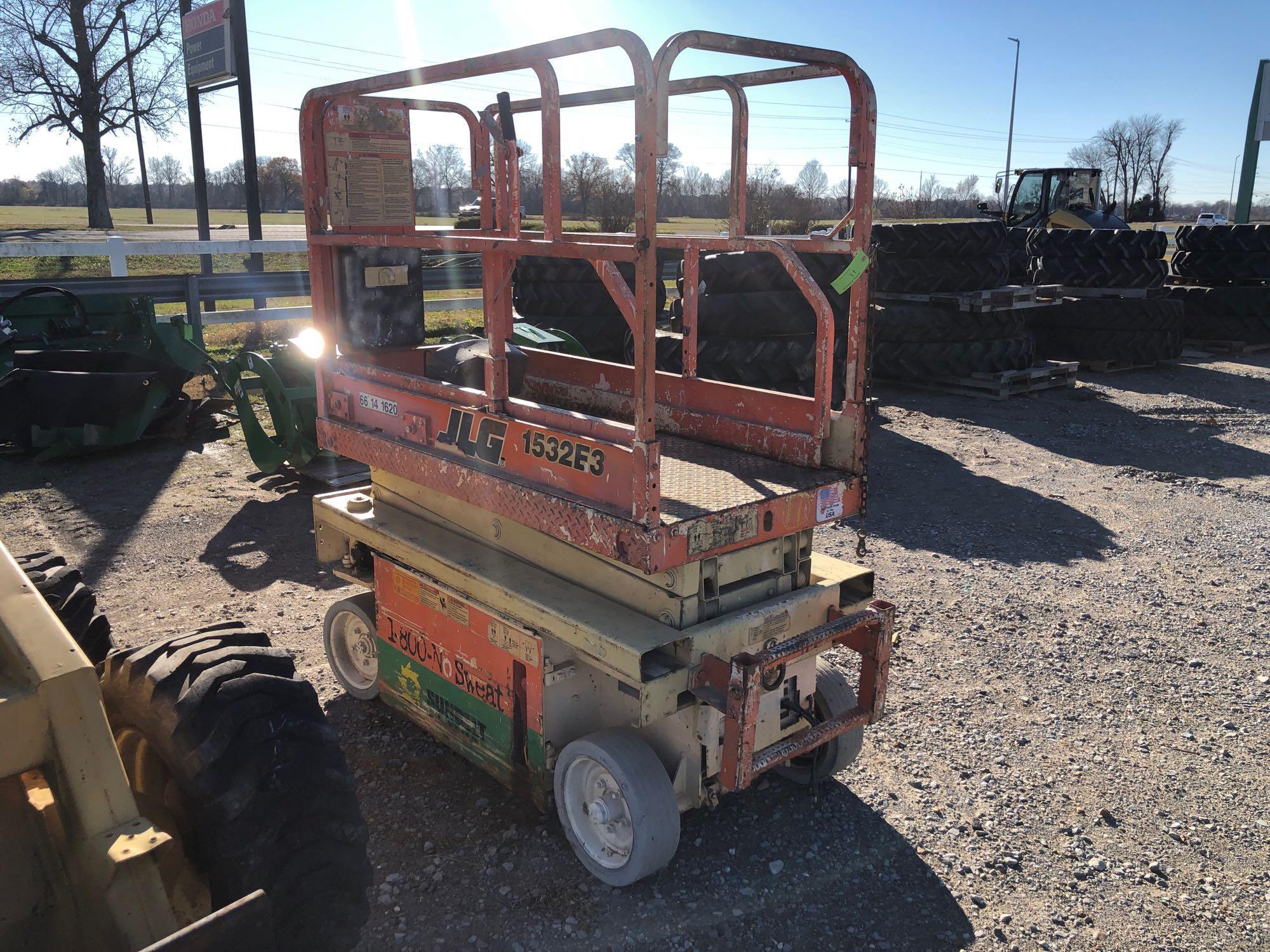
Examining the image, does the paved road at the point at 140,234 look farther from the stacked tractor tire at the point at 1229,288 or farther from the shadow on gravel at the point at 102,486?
the stacked tractor tire at the point at 1229,288

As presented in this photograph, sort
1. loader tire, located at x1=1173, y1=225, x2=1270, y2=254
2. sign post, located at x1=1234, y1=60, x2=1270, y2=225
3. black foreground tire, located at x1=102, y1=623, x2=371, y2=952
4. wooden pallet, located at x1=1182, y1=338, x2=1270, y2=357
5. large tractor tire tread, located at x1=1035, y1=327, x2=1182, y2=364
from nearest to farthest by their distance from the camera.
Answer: black foreground tire, located at x1=102, y1=623, x2=371, y2=952
large tractor tire tread, located at x1=1035, y1=327, x2=1182, y2=364
wooden pallet, located at x1=1182, y1=338, x2=1270, y2=357
loader tire, located at x1=1173, y1=225, x2=1270, y2=254
sign post, located at x1=1234, y1=60, x2=1270, y2=225

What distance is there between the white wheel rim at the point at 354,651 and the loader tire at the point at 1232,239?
15585 millimetres

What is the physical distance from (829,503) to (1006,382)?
889 cm

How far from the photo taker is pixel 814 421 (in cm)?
358

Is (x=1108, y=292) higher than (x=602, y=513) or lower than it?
higher

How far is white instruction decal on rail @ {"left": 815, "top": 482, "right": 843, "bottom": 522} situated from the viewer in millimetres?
3344

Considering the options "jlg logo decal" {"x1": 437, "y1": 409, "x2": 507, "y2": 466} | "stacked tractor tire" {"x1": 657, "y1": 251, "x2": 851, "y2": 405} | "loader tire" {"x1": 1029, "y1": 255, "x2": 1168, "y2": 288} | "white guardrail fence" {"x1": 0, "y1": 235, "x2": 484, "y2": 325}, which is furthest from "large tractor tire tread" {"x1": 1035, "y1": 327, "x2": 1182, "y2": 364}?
"jlg logo decal" {"x1": 437, "y1": 409, "x2": 507, "y2": 466}

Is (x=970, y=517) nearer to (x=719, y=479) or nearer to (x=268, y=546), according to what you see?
(x=719, y=479)

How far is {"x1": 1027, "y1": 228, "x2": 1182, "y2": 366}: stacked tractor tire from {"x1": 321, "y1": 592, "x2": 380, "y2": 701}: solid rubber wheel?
1172 cm

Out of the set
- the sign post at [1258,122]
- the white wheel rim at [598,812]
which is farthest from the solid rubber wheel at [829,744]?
the sign post at [1258,122]

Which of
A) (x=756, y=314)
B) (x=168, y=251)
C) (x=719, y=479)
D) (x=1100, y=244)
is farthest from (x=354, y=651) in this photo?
(x=1100, y=244)

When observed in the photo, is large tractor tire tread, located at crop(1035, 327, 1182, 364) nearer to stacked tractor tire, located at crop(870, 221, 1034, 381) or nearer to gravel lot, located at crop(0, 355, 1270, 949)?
stacked tractor tire, located at crop(870, 221, 1034, 381)

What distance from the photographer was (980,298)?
36.9ft

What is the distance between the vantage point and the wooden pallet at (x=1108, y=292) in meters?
13.9
